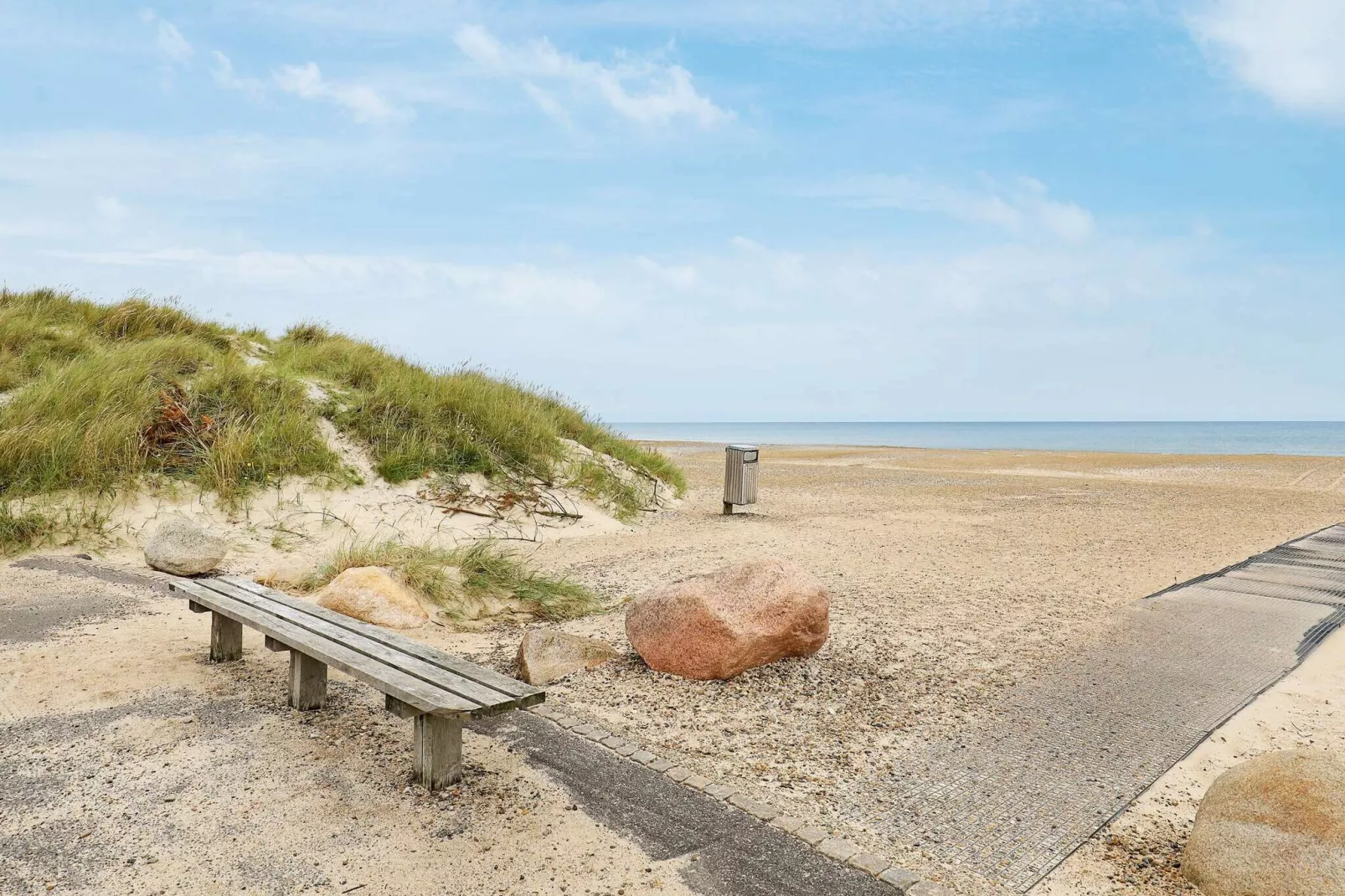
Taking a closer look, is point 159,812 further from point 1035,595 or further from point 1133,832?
Answer: point 1035,595

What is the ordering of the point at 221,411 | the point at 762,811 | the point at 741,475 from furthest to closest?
the point at 741,475 < the point at 221,411 < the point at 762,811

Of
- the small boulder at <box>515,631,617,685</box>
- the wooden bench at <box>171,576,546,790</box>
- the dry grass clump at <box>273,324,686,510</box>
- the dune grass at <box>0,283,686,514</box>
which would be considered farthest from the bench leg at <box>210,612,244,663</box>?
the dry grass clump at <box>273,324,686,510</box>

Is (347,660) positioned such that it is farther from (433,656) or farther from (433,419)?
(433,419)

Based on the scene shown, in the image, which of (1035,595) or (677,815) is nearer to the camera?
(677,815)

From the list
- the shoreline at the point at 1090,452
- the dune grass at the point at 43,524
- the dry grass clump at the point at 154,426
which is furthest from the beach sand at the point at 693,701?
the shoreline at the point at 1090,452

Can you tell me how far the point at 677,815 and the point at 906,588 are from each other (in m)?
4.72

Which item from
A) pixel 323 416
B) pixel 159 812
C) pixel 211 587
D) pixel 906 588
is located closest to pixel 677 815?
pixel 159 812

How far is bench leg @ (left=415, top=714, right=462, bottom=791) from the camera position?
3.38 meters

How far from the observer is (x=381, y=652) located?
3852 millimetres

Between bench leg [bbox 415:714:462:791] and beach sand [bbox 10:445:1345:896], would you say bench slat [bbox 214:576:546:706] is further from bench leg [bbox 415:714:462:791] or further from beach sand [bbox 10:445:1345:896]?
beach sand [bbox 10:445:1345:896]

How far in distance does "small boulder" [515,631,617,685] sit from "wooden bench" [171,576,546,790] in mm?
924

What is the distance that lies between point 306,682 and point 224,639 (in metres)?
1.15

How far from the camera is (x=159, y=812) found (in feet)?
10.6

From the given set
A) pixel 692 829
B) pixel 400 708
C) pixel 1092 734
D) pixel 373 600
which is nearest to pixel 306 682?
pixel 400 708
